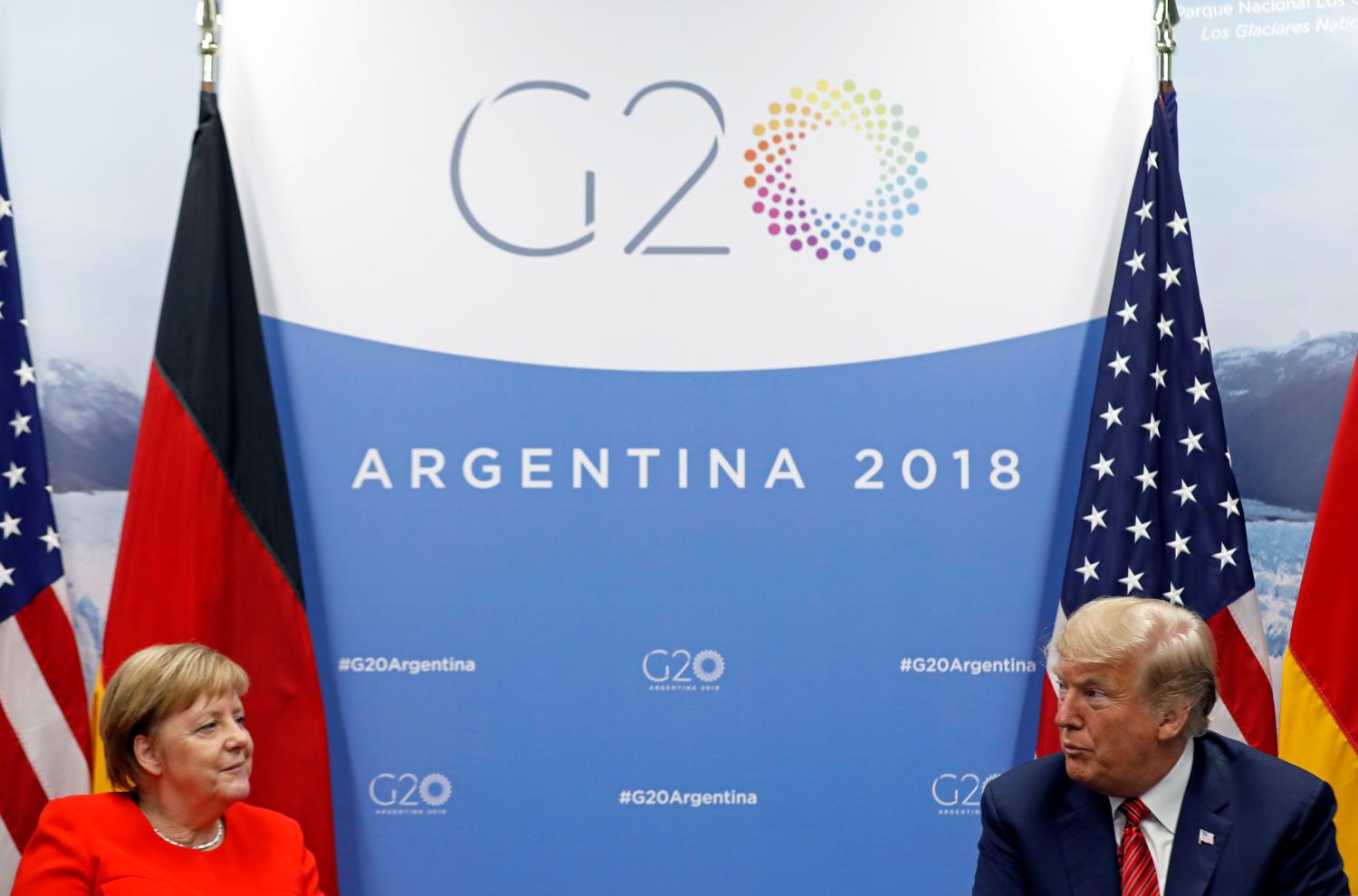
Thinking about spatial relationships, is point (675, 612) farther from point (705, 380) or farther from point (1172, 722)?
point (1172, 722)

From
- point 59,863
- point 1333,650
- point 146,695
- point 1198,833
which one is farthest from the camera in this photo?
point 1333,650

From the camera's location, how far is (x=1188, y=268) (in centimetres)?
321

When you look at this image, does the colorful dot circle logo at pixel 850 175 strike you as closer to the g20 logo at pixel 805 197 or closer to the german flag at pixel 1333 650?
the g20 logo at pixel 805 197

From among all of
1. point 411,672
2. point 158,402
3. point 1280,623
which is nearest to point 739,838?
point 411,672

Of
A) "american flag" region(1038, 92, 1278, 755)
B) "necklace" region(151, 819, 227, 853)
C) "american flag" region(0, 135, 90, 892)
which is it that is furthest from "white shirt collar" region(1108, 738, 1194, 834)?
"american flag" region(0, 135, 90, 892)

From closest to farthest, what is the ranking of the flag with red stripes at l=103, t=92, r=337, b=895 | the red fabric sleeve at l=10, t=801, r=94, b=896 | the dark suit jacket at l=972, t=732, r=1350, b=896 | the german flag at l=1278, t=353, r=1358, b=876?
the dark suit jacket at l=972, t=732, r=1350, b=896 → the red fabric sleeve at l=10, t=801, r=94, b=896 → the german flag at l=1278, t=353, r=1358, b=876 → the flag with red stripes at l=103, t=92, r=337, b=895

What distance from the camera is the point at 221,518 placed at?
10.4 ft

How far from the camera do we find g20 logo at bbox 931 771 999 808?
325 centimetres

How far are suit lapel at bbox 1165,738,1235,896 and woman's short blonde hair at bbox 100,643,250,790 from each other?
1740 mm

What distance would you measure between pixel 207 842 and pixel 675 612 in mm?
1219

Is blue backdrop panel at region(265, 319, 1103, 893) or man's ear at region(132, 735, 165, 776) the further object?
blue backdrop panel at region(265, 319, 1103, 893)

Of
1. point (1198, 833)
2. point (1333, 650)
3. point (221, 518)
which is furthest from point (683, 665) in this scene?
point (1333, 650)

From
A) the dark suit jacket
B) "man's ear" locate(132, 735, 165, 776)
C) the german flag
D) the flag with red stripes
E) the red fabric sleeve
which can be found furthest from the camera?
the flag with red stripes

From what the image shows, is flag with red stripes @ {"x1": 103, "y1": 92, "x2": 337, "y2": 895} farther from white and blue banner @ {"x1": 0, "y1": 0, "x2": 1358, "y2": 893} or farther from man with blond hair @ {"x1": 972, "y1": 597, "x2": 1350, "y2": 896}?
man with blond hair @ {"x1": 972, "y1": 597, "x2": 1350, "y2": 896}
